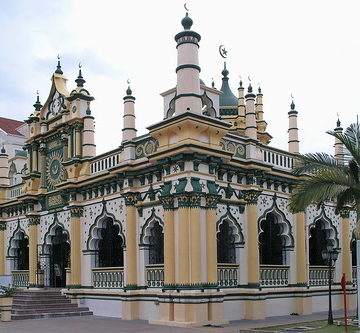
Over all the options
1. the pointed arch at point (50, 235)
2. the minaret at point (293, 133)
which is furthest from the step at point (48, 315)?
the minaret at point (293, 133)

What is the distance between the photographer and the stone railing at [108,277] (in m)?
20.3

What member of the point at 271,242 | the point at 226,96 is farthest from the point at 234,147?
the point at 226,96

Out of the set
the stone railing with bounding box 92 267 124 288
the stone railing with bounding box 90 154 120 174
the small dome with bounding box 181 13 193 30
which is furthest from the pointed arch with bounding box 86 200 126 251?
the small dome with bounding box 181 13 193 30

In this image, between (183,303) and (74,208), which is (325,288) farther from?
(74,208)

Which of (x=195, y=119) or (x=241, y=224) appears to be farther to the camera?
(x=241, y=224)

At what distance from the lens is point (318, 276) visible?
22.1 m

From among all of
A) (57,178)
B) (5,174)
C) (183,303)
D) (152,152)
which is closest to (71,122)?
(57,178)

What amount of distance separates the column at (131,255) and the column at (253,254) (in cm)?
387

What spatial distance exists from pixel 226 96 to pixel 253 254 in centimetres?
1137

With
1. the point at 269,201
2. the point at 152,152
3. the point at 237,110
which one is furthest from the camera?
the point at 237,110

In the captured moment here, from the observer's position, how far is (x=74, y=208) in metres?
22.7

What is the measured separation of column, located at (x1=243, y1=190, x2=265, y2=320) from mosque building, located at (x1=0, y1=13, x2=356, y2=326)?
4 centimetres

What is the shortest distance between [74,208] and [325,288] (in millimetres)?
10471

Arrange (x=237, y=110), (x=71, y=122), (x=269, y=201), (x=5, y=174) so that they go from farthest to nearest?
1. (x=5, y=174)
2. (x=237, y=110)
3. (x=71, y=122)
4. (x=269, y=201)
